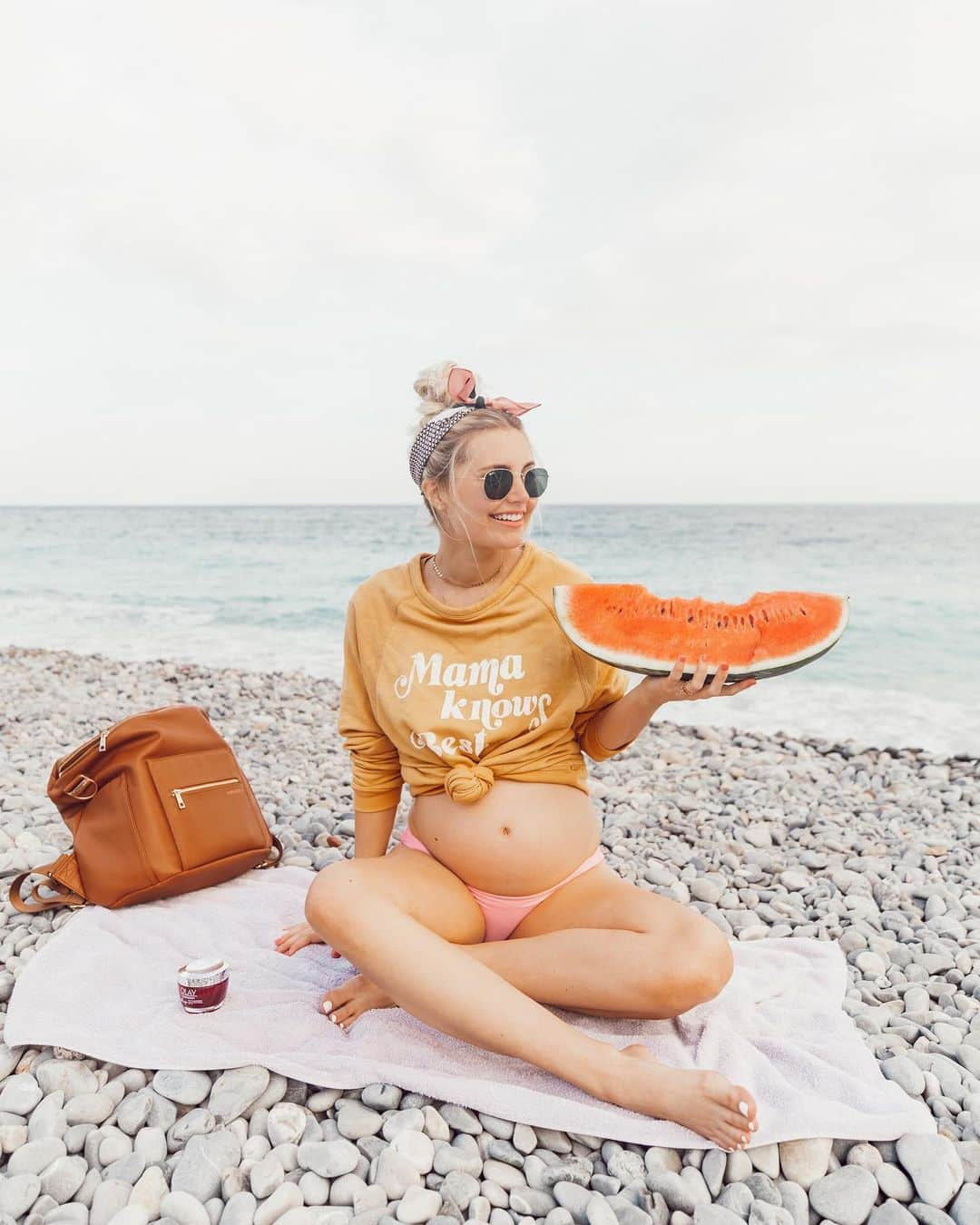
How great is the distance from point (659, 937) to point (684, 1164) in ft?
1.80

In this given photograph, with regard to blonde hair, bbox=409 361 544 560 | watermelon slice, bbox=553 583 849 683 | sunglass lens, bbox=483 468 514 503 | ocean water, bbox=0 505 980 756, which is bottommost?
ocean water, bbox=0 505 980 756

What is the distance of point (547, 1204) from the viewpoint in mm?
2092

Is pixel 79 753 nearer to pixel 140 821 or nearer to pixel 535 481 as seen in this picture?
pixel 140 821

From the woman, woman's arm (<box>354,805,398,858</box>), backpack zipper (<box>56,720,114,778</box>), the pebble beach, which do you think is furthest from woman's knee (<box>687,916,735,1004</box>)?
backpack zipper (<box>56,720,114,778</box>)

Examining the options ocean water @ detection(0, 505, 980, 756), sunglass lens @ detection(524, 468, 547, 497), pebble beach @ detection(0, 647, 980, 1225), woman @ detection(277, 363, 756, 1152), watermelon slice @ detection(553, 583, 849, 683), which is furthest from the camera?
ocean water @ detection(0, 505, 980, 756)

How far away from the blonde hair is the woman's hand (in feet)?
2.55

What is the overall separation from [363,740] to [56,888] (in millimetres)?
1488

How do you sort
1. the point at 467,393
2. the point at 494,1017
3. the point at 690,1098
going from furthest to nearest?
the point at 467,393 → the point at 494,1017 → the point at 690,1098

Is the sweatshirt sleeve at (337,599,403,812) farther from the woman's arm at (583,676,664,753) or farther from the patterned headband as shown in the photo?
the woman's arm at (583,676,664,753)

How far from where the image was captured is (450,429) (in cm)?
294

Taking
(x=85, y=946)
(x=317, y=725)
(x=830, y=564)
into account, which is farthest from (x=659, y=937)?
(x=830, y=564)

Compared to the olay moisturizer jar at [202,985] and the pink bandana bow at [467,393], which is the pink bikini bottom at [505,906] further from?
the pink bandana bow at [467,393]

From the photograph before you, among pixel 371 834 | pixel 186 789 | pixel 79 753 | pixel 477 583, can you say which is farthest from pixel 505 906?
pixel 79 753

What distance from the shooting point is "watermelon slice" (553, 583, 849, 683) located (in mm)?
2619
